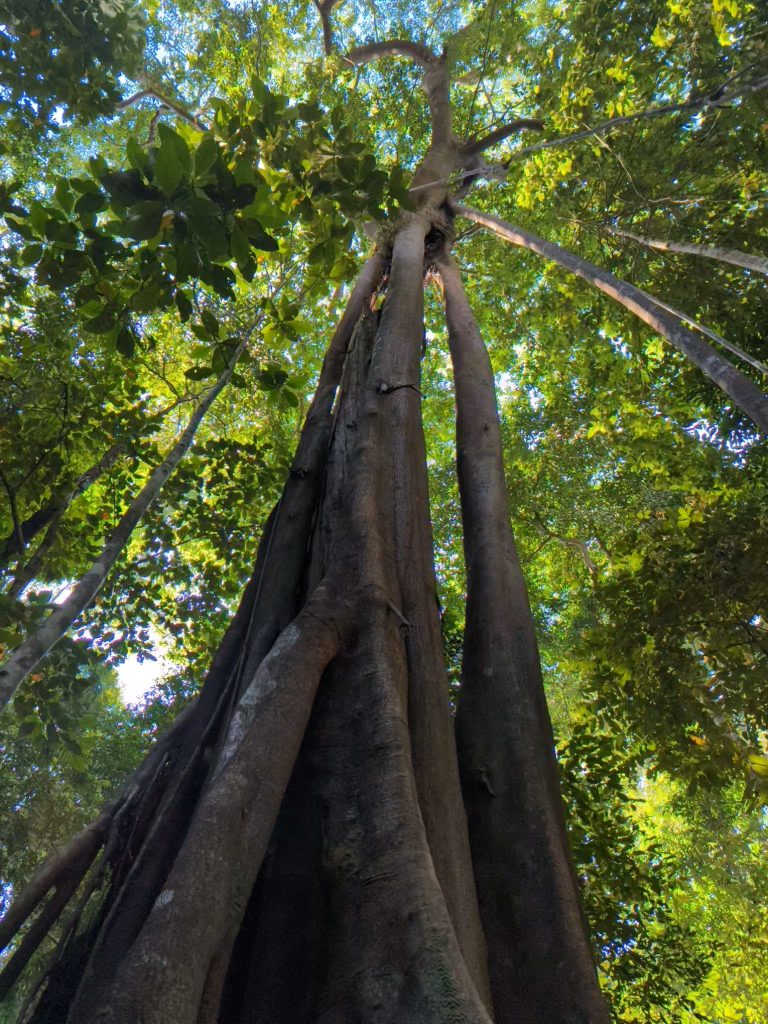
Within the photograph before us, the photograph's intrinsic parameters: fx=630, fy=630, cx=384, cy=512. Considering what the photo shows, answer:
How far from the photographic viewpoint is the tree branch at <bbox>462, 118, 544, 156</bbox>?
7586mm

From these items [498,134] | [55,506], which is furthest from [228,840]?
[498,134]

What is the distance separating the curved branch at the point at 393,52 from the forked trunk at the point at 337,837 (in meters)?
8.10

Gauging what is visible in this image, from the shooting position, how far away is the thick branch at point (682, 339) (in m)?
2.25

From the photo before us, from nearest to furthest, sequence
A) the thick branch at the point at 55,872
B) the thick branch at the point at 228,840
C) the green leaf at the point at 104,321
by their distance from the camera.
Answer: the thick branch at the point at 228,840
the thick branch at the point at 55,872
the green leaf at the point at 104,321

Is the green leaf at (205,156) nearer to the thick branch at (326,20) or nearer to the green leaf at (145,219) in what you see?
the green leaf at (145,219)

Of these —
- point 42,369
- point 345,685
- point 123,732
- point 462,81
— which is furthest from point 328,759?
point 462,81

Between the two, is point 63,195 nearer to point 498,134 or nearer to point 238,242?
point 238,242

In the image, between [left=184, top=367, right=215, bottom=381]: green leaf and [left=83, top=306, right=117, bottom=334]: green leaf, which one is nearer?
[left=83, top=306, right=117, bottom=334]: green leaf

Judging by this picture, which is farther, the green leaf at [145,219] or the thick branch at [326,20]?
the thick branch at [326,20]

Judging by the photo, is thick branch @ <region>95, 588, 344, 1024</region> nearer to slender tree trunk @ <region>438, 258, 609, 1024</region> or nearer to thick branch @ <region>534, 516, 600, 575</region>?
slender tree trunk @ <region>438, 258, 609, 1024</region>

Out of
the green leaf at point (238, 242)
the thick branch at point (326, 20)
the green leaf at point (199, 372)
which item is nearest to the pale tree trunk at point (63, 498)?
the green leaf at point (199, 372)

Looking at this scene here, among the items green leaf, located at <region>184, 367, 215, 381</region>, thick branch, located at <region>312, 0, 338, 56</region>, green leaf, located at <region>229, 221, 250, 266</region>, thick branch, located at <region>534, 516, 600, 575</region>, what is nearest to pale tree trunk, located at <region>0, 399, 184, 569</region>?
green leaf, located at <region>184, 367, 215, 381</region>

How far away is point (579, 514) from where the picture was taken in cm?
775

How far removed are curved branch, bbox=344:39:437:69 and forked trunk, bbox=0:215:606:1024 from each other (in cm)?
810
